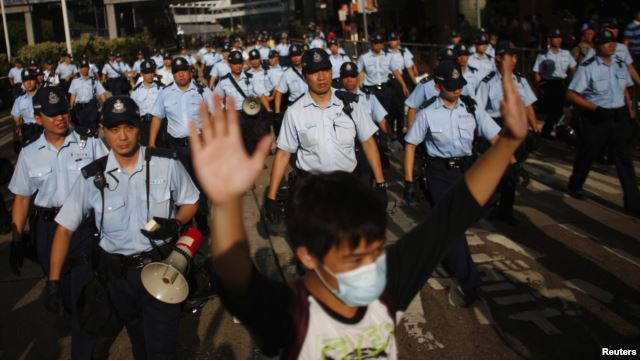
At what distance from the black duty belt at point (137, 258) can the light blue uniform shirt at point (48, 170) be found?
1250mm

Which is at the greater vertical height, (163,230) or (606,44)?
(606,44)

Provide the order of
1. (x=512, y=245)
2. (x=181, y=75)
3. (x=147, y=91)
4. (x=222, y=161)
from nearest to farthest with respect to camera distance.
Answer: (x=222, y=161), (x=512, y=245), (x=181, y=75), (x=147, y=91)

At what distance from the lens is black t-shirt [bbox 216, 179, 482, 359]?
1949 mm

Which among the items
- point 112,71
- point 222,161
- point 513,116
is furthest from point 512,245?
point 112,71

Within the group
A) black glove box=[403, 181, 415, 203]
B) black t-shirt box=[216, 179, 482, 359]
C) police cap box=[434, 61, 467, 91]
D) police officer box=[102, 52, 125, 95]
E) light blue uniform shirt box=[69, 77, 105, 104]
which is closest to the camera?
black t-shirt box=[216, 179, 482, 359]

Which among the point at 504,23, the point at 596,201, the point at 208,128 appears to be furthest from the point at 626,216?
the point at 504,23

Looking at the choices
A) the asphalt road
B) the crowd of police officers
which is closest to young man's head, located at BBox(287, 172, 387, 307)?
the crowd of police officers

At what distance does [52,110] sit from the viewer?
5238 mm

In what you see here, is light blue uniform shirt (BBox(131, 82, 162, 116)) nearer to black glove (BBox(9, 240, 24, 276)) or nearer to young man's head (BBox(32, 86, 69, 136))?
young man's head (BBox(32, 86, 69, 136))

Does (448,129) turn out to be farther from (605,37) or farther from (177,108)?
(177,108)

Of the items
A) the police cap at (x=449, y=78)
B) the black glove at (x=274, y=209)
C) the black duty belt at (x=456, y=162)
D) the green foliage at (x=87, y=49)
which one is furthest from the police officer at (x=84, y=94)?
the green foliage at (x=87, y=49)

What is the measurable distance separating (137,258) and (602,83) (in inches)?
243

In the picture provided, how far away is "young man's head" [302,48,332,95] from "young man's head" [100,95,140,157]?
187 centimetres

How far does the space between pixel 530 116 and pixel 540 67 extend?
5.58 m
